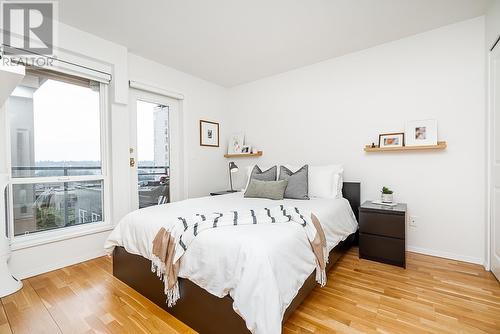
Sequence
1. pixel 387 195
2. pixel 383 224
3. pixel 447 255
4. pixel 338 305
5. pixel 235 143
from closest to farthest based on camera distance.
A: pixel 338 305, pixel 383 224, pixel 447 255, pixel 387 195, pixel 235 143

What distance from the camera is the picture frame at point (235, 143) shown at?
4148mm

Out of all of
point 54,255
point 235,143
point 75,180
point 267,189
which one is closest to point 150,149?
point 75,180

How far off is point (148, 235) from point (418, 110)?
3026mm

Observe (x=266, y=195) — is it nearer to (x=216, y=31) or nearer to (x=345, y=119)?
(x=345, y=119)

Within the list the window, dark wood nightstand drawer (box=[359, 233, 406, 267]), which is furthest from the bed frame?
the window

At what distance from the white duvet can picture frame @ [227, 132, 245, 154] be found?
2.41 meters

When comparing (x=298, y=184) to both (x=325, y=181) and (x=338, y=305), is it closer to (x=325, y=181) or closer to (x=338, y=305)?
(x=325, y=181)

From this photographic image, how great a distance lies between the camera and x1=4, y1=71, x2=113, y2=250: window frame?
218cm

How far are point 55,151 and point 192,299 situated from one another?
7.45ft

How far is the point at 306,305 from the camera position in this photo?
5.63 ft

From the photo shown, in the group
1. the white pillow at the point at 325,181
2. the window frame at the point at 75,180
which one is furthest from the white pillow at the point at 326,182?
the window frame at the point at 75,180

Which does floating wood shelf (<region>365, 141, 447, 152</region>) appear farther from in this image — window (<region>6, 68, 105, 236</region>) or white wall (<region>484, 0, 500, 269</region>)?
window (<region>6, 68, 105, 236</region>)

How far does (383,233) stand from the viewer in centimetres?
237

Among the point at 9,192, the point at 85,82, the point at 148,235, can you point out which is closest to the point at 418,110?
the point at 148,235
